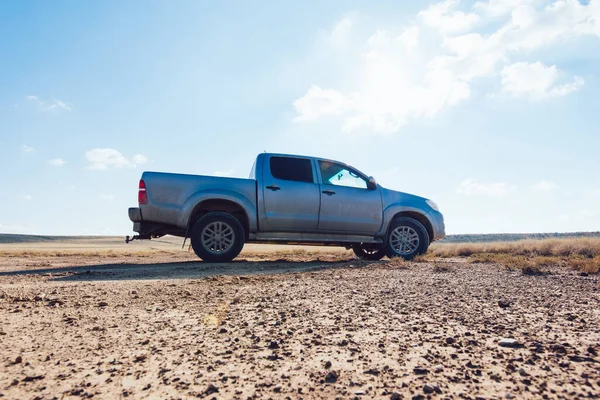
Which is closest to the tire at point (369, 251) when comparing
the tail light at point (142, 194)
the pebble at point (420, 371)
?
the tail light at point (142, 194)

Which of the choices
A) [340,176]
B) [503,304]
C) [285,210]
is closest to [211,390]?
[503,304]

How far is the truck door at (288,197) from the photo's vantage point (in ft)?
24.3

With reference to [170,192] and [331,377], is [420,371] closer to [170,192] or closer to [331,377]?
[331,377]

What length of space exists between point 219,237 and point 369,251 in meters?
3.58

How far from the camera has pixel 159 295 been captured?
3.68 metres

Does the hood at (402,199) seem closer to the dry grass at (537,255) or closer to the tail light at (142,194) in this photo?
the dry grass at (537,255)

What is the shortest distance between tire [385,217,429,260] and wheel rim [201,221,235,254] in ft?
10.2

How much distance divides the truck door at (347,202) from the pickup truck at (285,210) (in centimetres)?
2

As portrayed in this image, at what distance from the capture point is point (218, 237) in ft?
23.4

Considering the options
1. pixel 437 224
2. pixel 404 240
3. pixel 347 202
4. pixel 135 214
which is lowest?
pixel 404 240

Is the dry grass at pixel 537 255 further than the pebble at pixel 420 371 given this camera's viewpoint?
Yes

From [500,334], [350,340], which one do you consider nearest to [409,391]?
[350,340]

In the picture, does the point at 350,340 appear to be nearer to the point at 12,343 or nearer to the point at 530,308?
the point at 530,308

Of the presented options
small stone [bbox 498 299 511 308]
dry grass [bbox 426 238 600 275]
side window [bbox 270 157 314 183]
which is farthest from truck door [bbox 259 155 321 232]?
small stone [bbox 498 299 511 308]
